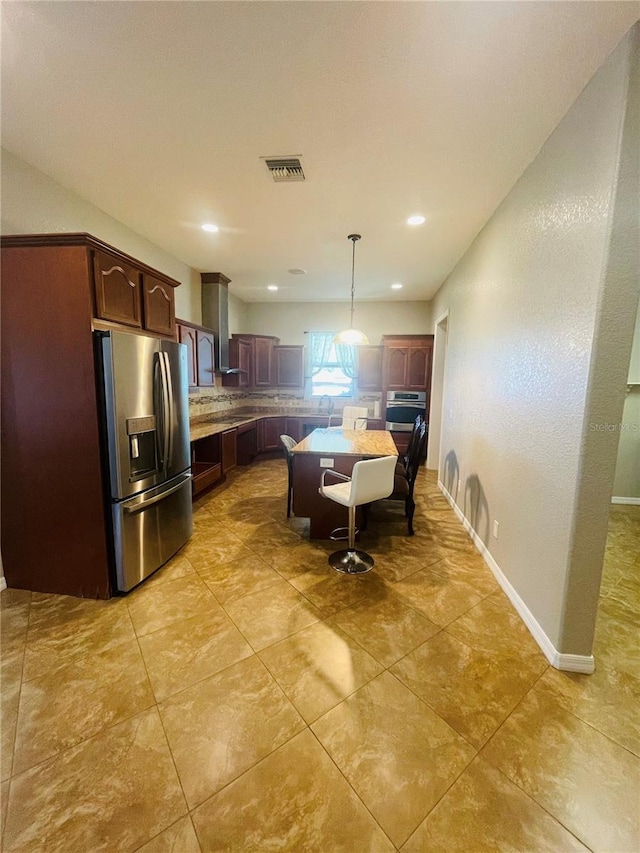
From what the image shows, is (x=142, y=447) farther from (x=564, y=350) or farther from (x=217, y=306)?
(x=217, y=306)

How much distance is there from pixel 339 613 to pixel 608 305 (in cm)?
214

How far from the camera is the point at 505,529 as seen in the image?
2.31 m

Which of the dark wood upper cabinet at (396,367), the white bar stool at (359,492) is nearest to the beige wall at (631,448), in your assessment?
the dark wood upper cabinet at (396,367)

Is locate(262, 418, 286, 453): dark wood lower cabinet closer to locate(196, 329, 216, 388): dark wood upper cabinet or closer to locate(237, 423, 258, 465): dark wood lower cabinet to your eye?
locate(237, 423, 258, 465): dark wood lower cabinet

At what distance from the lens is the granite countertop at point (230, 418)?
13.8ft

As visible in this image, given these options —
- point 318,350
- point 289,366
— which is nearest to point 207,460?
point 289,366

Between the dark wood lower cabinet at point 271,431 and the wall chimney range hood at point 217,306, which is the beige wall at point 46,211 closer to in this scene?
the wall chimney range hood at point 217,306

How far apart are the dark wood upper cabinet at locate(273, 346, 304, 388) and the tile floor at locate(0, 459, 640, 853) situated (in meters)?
4.40

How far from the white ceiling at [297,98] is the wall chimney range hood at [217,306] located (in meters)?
1.82

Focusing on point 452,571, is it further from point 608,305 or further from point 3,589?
point 3,589

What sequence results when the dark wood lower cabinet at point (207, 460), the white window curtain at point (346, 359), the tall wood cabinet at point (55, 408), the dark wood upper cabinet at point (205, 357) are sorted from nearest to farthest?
the tall wood cabinet at point (55, 408) < the dark wood lower cabinet at point (207, 460) < the dark wood upper cabinet at point (205, 357) < the white window curtain at point (346, 359)

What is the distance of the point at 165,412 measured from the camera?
242cm

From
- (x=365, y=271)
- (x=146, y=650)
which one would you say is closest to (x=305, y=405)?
(x=365, y=271)

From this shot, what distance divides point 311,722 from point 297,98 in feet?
9.76
